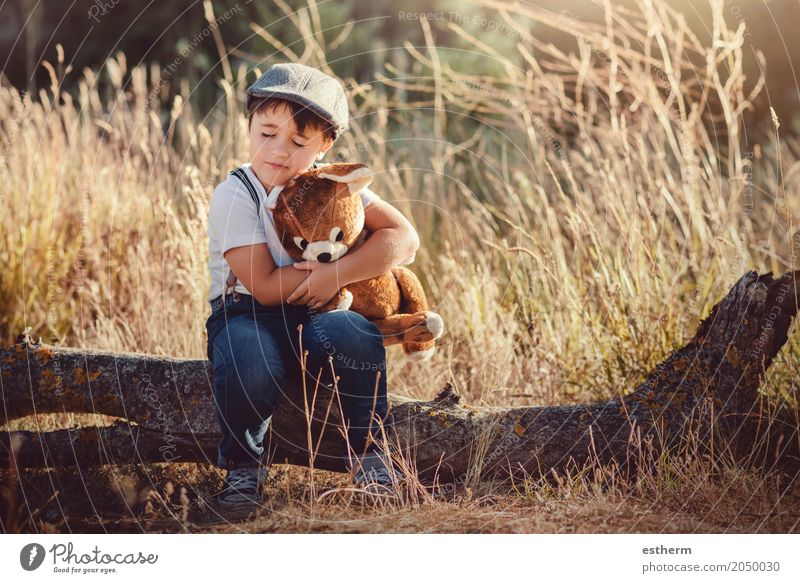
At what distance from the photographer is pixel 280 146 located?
2154 millimetres

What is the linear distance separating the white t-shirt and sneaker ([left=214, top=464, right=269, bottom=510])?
486mm

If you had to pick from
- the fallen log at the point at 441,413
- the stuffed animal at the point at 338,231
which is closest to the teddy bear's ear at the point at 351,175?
the stuffed animal at the point at 338,231

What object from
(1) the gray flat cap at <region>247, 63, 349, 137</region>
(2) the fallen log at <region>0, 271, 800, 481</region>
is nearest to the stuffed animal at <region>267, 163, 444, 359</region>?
(1) the gray flat cap at <region>247, 63, 349, 137</region>

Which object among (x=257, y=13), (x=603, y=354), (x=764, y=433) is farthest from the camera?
(x=257, y=13)

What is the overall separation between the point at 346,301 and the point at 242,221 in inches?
13.5

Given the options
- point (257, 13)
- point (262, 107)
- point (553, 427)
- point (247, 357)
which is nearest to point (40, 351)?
point (247, 357)

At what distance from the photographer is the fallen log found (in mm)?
2328

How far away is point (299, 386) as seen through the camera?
2295 mm

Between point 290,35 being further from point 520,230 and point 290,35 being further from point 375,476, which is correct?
point 375,476

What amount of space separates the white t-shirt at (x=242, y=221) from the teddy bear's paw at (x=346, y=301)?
165 mm

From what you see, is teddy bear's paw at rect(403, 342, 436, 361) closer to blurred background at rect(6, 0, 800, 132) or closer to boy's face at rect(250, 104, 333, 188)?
boy's face at rect(250, 104, 333, 188)

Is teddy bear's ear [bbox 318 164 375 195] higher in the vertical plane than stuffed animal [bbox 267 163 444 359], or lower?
higher
